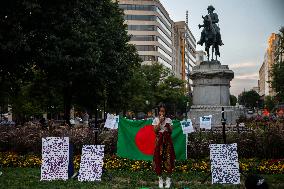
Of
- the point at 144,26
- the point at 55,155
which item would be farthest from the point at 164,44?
the point at 55,155

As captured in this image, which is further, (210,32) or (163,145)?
(210,32)

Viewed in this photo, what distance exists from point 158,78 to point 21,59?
5582cm

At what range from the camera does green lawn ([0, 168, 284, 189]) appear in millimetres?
13328

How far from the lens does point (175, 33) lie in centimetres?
17088

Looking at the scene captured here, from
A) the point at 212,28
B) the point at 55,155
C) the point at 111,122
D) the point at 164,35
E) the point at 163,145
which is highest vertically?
the point at 164,35

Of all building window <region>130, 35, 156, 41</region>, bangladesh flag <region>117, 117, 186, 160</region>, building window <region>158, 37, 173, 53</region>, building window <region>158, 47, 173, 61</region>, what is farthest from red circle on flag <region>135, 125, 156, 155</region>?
building window <region>158, 37, 173, 53</region>

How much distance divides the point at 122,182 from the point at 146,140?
112 inches

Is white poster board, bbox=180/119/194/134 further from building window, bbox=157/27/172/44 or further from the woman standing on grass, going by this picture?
building window, bbox=157/27/172/44

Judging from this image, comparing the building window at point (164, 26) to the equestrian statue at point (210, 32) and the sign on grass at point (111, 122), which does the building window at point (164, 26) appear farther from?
the sign on grass at point (111, 122)

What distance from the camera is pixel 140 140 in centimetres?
1656

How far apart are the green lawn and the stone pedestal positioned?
1965 cm

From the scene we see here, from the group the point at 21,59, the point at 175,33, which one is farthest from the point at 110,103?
the point at 175,33

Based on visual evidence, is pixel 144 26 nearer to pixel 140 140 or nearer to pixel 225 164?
pixel 140 140

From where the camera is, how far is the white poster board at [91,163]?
14453mm
